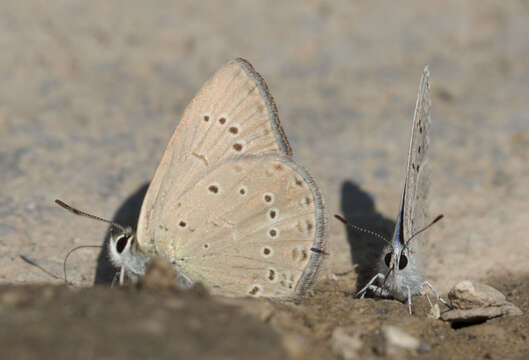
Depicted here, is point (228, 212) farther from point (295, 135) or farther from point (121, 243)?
point (295, 135)

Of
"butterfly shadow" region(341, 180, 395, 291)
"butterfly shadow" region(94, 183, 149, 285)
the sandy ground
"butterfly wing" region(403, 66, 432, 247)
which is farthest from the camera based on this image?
"butterfly shadow" region(341, 180, 395, 291)

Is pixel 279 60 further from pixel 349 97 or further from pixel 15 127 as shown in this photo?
pixel 15 127

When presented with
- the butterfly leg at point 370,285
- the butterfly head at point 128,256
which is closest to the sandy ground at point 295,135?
the butterfly leg at point 370,285

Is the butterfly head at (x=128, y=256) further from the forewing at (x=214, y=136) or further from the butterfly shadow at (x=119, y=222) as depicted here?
the butterfly shadow at (x=119, y=222)

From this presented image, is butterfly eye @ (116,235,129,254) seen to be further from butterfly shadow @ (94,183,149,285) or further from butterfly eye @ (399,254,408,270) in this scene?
butterfly eye @ (399,254,408,270)

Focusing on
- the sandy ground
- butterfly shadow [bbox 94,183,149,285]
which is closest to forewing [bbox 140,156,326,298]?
the sandy ground

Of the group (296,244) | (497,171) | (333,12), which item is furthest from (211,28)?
(296,244)

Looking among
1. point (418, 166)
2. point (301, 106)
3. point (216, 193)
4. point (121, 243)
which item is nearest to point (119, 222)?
point (121, 243)
